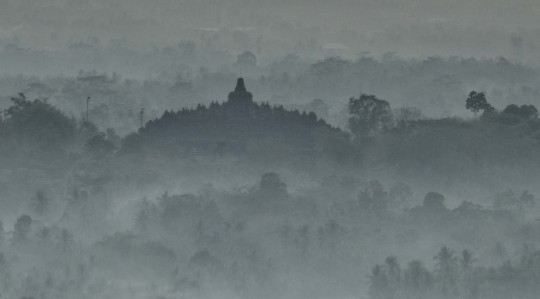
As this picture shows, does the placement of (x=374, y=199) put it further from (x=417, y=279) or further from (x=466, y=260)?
(x=417, y=279)

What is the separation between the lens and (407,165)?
150m

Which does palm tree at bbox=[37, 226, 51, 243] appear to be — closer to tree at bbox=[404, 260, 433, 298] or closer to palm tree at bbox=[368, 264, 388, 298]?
palm tree at bbox=[368, 264, 388, 298]

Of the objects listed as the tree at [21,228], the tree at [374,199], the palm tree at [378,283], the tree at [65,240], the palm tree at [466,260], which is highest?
the tree at [374,199]

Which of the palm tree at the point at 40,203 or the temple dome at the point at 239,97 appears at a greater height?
the temple dome at the point at 239,97

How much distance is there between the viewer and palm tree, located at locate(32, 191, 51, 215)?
133875 mm

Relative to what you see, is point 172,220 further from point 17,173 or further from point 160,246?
point 17,173

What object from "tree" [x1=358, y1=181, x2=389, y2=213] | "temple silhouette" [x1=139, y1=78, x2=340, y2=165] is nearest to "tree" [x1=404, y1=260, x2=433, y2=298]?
"tree" [x1=358, y1=181, x2=389, y2=213]

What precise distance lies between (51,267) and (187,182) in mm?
27074

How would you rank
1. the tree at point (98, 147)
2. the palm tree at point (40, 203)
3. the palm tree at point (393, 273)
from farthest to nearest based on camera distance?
the tree at point (98, 147)
the palm tree at point (40, 203)
the palm tree at point (393, 273)

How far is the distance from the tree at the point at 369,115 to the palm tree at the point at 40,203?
118ft

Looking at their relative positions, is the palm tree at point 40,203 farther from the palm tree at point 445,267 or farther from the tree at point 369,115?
the tree at point 369,115

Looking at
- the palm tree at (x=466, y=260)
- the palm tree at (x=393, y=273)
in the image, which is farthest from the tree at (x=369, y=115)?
the palm tree at (x=393, y=273)

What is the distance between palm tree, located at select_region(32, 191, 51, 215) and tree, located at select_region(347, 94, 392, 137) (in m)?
36.0

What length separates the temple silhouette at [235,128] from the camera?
15062cm
